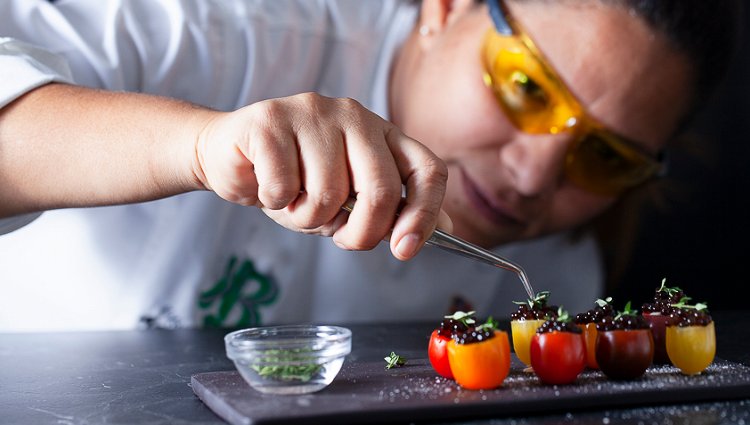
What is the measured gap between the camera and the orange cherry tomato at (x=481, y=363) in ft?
2.61

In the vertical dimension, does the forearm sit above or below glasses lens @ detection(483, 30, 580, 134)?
below

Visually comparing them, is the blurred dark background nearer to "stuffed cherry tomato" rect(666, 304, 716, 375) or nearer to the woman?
the woman

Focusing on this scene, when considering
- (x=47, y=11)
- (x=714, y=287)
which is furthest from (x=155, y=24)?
(x=714, y=287)

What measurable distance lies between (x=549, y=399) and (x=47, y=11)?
103 centimetres

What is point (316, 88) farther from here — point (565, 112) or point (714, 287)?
point (714, 287)

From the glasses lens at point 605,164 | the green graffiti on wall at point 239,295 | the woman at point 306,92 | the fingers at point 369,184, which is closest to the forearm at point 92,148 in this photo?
the woman at point 306,92

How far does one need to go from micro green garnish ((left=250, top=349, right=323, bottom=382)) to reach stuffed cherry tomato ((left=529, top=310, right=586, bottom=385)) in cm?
22

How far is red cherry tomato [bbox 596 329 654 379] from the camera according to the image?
2.76ft

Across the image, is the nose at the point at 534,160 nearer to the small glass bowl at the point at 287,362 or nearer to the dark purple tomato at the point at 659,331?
the dark purple tomato at the point at 659,331

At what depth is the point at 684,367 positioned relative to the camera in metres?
0.89

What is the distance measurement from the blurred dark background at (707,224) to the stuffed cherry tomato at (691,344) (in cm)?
139

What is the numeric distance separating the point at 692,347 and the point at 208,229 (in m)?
1.00

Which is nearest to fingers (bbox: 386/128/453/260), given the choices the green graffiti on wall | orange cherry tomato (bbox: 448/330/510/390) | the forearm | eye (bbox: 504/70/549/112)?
orange cherry tomato (bbox: 448/330/510/390)

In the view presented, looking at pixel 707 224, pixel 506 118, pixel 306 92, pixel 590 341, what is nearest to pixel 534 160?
pixel 506 118
